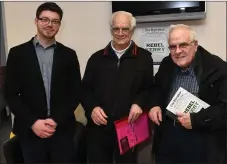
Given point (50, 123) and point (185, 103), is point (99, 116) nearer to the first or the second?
point (50, 123)

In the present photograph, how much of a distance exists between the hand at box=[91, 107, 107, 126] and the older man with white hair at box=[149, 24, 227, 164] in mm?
297

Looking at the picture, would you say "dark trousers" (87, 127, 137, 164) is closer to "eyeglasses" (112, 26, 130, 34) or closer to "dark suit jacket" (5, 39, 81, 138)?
"dark suit jacket" (5, 39, 81, 138)

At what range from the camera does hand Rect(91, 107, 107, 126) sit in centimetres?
184

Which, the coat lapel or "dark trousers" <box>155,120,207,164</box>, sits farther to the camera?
the coat lapel

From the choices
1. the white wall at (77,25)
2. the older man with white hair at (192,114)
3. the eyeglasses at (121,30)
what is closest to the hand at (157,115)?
the older man with white hair at (192,114)

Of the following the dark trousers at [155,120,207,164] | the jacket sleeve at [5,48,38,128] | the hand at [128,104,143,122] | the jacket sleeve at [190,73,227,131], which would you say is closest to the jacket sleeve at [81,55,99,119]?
the hand at [128,104,143,122]

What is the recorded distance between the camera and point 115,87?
190 cm

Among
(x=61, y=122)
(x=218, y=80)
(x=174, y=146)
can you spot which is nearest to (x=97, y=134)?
(x=61, y=122)

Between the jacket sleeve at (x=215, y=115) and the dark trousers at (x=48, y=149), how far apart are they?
0.80 metres

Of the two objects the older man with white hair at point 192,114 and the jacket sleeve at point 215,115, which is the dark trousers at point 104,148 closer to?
the older man with white hair at point 192,114

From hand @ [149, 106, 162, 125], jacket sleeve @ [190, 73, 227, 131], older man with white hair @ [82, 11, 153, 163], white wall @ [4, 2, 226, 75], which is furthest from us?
white wall @ [4, 2, 226, 75]

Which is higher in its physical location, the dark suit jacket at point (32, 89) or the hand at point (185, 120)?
the dark suit jacket at point (32, 89)

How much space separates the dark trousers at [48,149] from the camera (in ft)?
6.00

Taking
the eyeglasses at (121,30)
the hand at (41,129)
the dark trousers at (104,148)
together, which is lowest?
the dark trousers at (104,148)
